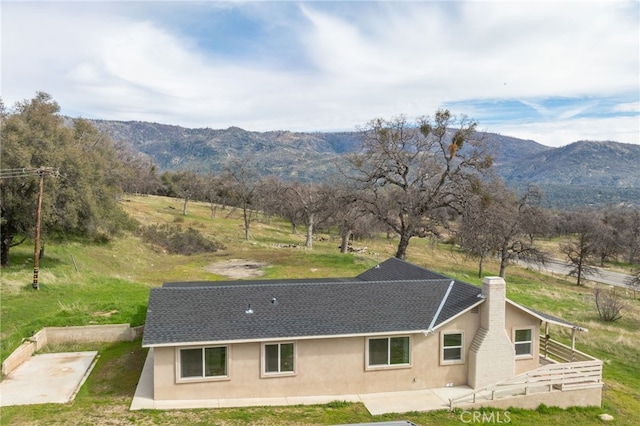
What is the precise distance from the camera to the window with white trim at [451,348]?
1848 cm

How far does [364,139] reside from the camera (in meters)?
39.2

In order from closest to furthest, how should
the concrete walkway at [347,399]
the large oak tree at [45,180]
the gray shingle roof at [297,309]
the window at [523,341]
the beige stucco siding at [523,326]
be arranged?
the concrete walkway at [347,399], the gray shingle roof at [297,309], the beige stucco siding at [523,326], the window at [523,341], the large oak tree at [45,180]

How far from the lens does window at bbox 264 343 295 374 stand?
56.3ft

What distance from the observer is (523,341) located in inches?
756

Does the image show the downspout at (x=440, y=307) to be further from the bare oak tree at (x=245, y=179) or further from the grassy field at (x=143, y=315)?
the bare oak tree at (x=245, y=179)

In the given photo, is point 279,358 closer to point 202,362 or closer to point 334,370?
point 334,370

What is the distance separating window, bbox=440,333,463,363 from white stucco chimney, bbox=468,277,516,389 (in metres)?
0.46

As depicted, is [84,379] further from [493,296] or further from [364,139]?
[364,139]

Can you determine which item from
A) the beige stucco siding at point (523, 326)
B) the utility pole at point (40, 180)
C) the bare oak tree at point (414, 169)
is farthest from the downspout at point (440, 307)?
the utility pole at point (40, 180)

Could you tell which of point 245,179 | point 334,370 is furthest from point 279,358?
point 245,179

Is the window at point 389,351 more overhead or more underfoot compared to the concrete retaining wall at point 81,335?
more overhead

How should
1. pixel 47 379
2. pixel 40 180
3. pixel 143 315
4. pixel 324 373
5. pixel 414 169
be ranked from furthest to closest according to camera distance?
pixel 414 169 → pixel 40 180 → pixel 143 315 → pixel 47 379 → pixel 324 373

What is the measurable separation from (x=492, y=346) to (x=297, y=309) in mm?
7585

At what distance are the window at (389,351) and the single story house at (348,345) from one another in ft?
0.12
